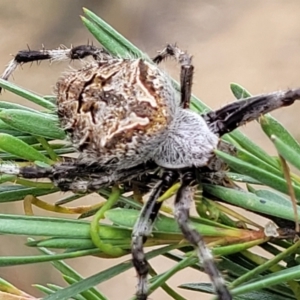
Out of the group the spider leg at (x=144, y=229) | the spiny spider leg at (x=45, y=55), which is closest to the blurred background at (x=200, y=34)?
the spiny spider leg at (x=45, y=55)

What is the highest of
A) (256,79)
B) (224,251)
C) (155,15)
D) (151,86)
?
(155,15)

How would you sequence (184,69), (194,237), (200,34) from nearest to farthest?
1. (194,237)
2. (184,69)
3. (200,34)

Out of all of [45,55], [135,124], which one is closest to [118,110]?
[135,124]

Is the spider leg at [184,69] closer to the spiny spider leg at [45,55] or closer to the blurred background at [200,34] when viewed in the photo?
the spiny spider leg at [45,55]

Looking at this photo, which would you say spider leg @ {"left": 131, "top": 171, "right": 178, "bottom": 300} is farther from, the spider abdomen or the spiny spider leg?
the spiny spider leg

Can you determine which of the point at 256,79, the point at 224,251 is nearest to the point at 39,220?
the point at 224,251

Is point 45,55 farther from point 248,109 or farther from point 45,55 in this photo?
point 248,109

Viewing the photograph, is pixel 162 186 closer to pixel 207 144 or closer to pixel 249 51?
pixel 207 144
